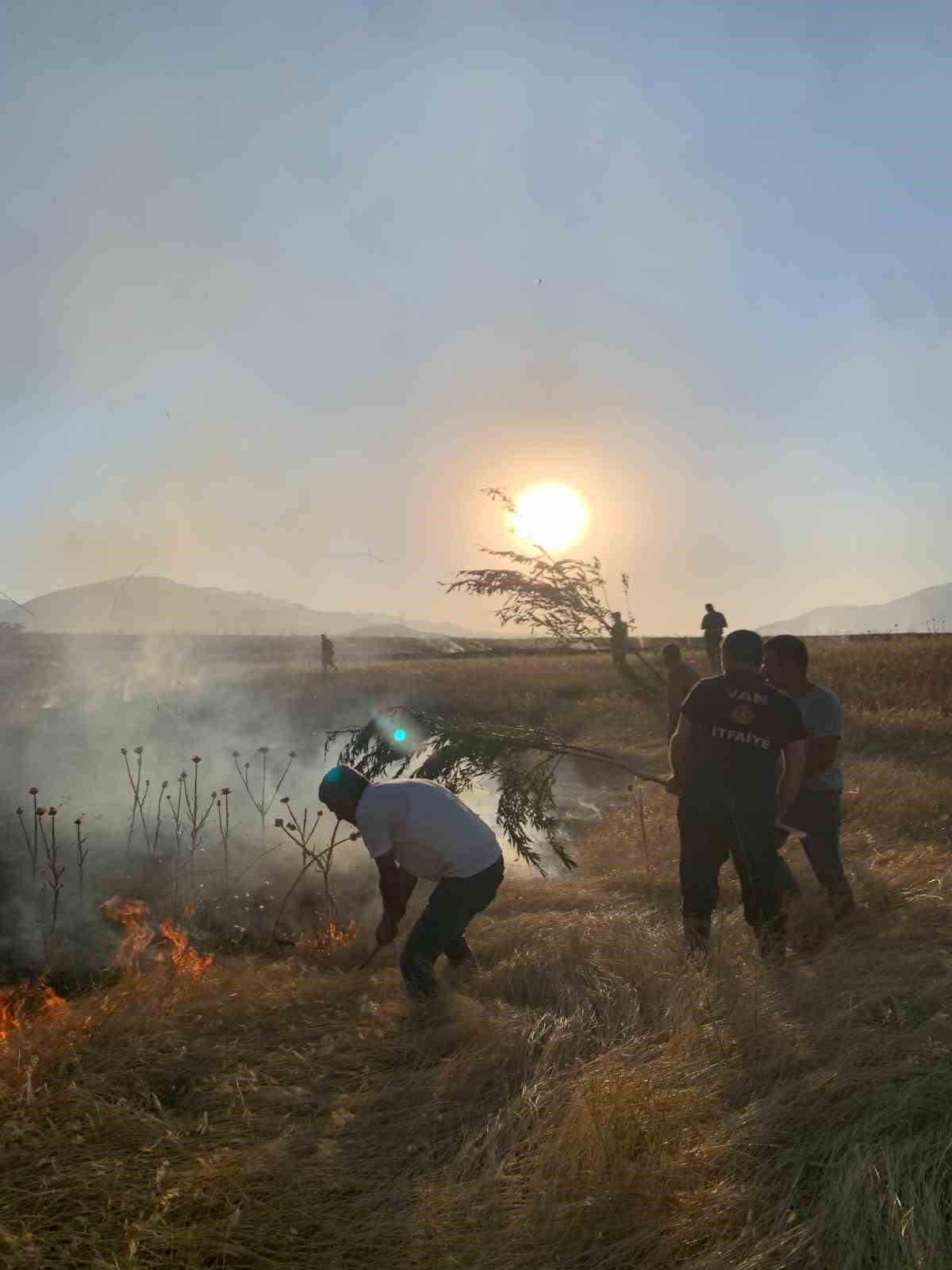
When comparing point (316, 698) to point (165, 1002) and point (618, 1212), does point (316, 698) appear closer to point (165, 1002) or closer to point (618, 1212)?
point (165, 1002)

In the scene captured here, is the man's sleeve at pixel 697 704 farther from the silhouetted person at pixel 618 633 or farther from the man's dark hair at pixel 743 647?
the silhouetted person at pixel 618 633

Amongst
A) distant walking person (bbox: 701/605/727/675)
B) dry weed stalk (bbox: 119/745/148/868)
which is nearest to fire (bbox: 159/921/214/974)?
dry weed stalk (bbox: 119/745/148/868)

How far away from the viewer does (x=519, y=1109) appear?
359 cm

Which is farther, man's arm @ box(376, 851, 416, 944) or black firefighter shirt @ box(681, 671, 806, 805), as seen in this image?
black firefighter shirt @ box(681, 671, 806, 805)

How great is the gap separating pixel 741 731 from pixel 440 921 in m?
1.91

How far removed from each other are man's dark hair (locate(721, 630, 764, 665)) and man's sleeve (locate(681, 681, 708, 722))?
0.23 metres

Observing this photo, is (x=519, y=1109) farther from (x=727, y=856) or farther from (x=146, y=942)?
(x=146, y=942)

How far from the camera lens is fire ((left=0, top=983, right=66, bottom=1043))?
15.5 feet

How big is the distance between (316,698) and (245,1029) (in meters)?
16.0

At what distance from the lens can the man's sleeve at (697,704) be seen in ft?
16.5

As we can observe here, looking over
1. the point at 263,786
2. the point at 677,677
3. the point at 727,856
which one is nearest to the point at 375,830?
the point at 727,856

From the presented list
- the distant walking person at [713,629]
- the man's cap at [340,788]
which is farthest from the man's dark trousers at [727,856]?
the distant walking person at [713,629]

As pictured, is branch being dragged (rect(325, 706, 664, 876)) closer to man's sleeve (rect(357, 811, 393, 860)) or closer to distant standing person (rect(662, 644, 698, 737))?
distant standing person (rect(662, 644, 698, 737))

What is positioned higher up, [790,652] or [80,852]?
[790,652]
